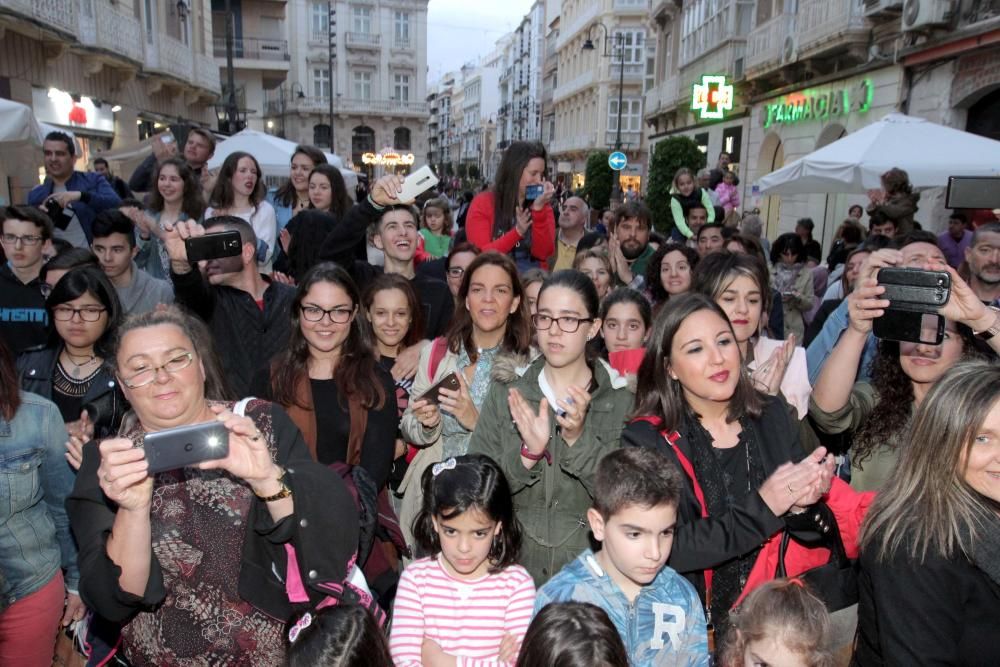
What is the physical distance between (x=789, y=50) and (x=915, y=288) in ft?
54.8

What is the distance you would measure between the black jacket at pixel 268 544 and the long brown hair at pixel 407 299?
2.15m

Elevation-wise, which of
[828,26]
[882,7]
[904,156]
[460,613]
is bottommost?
[460,613]

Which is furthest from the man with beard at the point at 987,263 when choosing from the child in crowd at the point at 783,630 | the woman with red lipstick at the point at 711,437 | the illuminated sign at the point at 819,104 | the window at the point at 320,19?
the window at the point at 320,19

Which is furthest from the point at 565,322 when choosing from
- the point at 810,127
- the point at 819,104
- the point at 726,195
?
the point at 810,127

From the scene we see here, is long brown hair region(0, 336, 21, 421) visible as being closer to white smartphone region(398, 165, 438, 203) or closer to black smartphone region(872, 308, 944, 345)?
white smartphone region(398, 165, 438, 203)

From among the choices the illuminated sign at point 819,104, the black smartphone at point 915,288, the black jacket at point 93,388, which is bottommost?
the black jacket at point 93,388

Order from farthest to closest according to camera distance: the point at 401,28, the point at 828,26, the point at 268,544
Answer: the point at 401,28, the point at 828,26, the point at 268,544

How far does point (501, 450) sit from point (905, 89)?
1337cm

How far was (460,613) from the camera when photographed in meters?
2.67

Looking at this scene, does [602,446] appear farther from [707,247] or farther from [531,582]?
[707,247]

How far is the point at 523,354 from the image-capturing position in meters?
3.79

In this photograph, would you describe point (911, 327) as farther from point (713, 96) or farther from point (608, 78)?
point (608, 78)

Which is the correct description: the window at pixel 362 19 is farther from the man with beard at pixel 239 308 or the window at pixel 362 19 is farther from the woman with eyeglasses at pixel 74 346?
the woman with eyeglasses at pixel 74 346

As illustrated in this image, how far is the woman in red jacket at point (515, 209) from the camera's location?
5.15 meters
